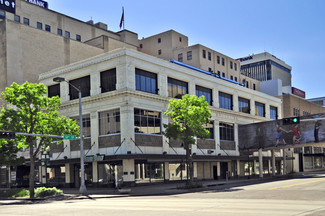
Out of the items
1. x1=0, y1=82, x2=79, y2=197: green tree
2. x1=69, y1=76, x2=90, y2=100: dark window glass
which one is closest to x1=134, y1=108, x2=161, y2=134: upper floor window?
x1=69, y1=76, x2=90, y2=100: dark window glass

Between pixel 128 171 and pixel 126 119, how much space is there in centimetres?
578

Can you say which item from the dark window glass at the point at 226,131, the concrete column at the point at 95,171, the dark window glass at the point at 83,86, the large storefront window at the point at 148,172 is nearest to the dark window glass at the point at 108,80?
the dark window glass at the point at 83,86

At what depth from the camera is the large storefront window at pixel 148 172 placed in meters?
43.7

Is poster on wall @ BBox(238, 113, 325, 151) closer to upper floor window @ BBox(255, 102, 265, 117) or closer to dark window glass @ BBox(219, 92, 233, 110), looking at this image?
dark window glass @ BBox(219, 92, 233, 110)

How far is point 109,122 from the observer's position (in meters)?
45.2

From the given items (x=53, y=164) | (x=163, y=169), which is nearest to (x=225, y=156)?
(x=163, y=169)

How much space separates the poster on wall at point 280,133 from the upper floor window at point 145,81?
64.6ft

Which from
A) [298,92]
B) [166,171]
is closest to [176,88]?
[166,171]

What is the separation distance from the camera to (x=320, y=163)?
10206 centimetres

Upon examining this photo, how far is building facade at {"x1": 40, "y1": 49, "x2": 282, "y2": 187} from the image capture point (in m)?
43.2

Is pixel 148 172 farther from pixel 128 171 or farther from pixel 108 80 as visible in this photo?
pixel 108 80

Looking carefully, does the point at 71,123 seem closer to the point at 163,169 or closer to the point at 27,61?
the point at 163,169

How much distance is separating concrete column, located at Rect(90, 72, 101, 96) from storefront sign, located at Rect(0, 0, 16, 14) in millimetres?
25342

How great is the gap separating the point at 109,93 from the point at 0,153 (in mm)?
13425
